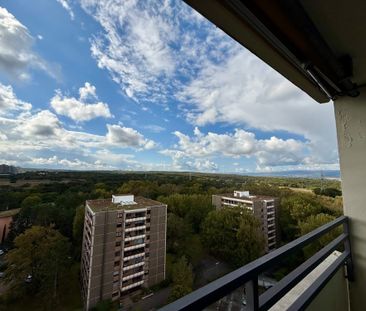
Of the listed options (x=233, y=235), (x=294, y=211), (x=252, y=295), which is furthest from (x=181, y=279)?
(x=252, y=295)

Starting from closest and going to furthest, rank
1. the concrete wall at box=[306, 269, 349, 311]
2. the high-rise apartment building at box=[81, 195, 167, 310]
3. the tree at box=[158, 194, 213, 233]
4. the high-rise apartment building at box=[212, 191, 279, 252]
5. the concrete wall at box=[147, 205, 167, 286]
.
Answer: the concrete wall at box=[306, 269, 349, 311] → the high-rise apartment building at box=[81, 195, 167, 310] → the concrete wall at box=[147, 205, 167, 286] → the high-rise apartment building at box=[212, 191, 279, 252] → the tree at box=[158, 194, 213, 233]

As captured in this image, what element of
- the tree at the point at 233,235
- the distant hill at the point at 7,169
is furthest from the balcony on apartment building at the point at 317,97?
the tree at the point at 233,235

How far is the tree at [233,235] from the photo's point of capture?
32.1 feet

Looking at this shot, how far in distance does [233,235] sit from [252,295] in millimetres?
11117

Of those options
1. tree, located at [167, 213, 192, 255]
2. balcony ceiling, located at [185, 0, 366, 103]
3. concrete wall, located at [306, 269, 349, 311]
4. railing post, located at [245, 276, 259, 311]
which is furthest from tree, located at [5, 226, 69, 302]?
balcony ceiling, located at [185, 0, 366, 103]

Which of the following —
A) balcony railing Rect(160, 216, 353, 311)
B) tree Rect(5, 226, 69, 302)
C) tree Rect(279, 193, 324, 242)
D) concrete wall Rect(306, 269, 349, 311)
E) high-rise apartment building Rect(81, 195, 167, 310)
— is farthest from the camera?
tree Rect(279, 193, 324, 242)

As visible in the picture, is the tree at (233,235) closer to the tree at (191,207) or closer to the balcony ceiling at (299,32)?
the tree at (191,207)

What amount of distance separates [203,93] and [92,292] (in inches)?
421

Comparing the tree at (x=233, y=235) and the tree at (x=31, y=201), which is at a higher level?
the tree at (x=31, y=201)

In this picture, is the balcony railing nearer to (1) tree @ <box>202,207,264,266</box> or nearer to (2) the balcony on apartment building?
(2) the balcony on apartment building

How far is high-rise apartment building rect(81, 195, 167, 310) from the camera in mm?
7584

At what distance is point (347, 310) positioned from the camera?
60.8 inches

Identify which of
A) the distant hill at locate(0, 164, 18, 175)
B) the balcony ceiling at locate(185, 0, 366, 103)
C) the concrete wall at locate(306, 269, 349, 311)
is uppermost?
the balcony ceiling at locate(185, 0, 366, 103)

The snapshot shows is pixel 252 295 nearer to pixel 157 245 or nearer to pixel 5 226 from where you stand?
pixel 157 245
